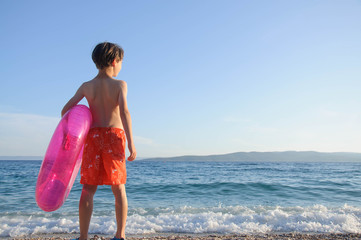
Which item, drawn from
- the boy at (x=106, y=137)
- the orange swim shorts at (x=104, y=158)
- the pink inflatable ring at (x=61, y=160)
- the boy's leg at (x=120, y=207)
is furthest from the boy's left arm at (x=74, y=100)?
the boy's leg at (x=120, y=207)

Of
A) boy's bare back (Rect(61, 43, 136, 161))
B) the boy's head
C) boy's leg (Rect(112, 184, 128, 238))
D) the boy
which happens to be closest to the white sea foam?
boy's leg (Rect(112, 184, 128, 238))

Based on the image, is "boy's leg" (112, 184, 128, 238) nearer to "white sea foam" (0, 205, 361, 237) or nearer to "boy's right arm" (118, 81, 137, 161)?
"boy's right arm" (118, 81, 137, 161)

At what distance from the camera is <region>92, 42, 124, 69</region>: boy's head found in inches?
99.9

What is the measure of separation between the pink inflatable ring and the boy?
0.11 meters

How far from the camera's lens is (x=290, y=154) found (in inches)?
4235

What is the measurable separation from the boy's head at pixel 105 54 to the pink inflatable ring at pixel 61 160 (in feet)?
1.65

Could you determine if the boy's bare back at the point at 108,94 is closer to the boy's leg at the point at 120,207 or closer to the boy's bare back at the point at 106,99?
the boy's bare back at the point at 106,99

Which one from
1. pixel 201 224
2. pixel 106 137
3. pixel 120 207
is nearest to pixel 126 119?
pixel 106 137

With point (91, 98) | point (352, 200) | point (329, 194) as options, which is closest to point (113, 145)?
point (91, 98)

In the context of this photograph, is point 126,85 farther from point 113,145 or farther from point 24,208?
point 24,208

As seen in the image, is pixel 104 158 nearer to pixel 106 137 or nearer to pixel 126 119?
pixel 106 137

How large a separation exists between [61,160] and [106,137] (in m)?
0.44

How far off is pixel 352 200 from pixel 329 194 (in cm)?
108

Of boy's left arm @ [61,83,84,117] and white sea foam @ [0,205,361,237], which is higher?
boy's left arm @ [61,83,84,117]
